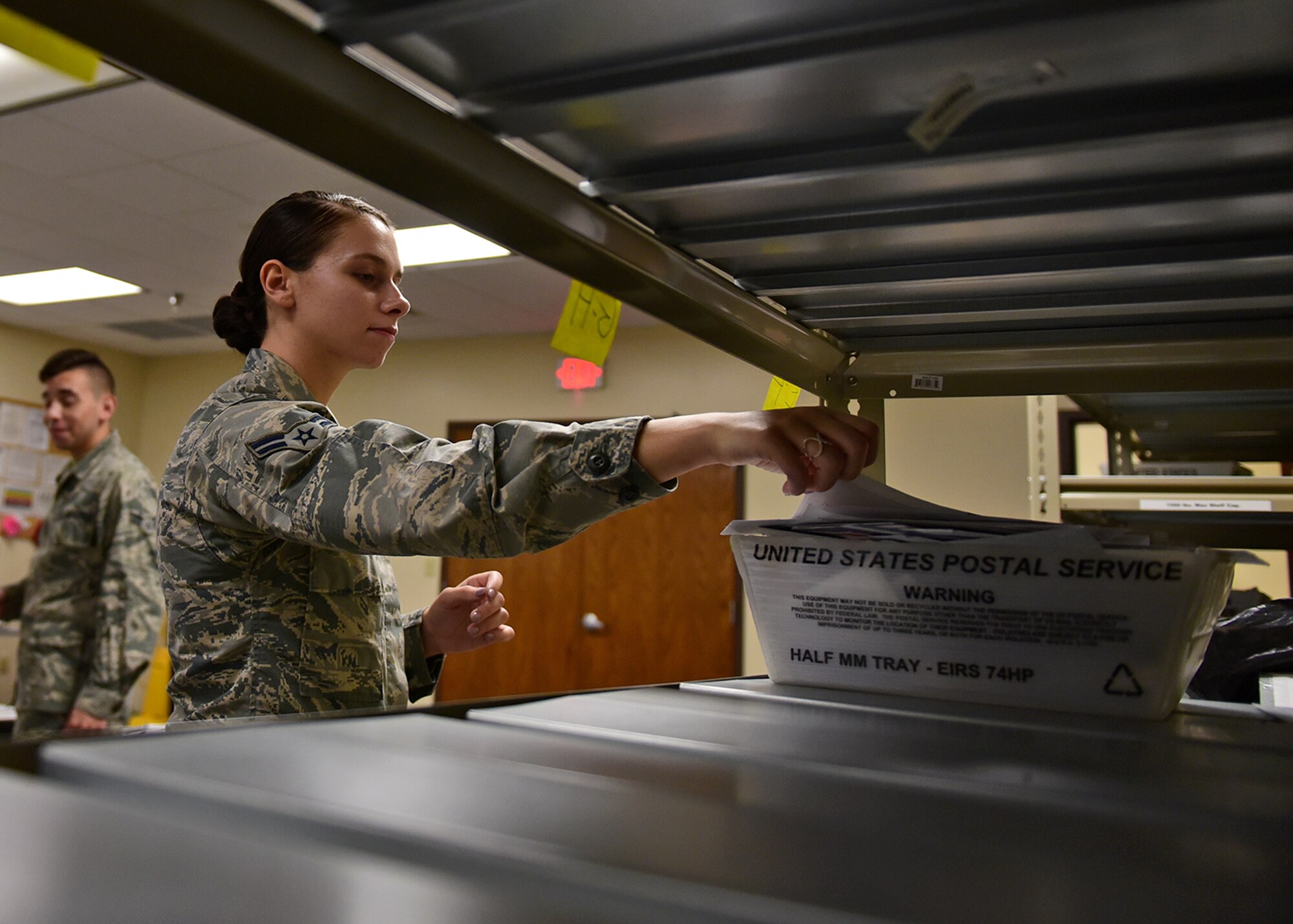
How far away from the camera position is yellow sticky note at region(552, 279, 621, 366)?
0.91 m

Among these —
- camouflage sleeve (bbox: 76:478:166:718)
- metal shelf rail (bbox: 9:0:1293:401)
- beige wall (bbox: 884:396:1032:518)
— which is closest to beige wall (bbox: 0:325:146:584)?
camouflage sleeve (bbox: 76:478:166:718)

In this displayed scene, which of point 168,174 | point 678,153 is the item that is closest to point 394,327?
point 678,153

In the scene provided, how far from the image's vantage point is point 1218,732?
23.6 inches

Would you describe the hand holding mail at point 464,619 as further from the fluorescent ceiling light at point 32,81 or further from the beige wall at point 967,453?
the fluorescent ceiling light at point 32,81

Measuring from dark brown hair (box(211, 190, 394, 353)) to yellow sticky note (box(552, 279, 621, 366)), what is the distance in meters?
0.33

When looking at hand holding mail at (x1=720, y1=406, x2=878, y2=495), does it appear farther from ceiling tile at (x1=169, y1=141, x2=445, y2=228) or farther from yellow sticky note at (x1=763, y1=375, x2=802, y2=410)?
ceiling tile at (x1=169, y1=141, x2=445, y2=228)

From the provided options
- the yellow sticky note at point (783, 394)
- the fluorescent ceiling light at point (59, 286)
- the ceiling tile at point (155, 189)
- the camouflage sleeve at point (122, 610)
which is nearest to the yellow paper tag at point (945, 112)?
the yellow sticky note at point (783, 394)

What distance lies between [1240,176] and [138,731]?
705 millimetres

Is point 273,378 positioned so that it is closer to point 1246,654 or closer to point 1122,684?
point 1122,684

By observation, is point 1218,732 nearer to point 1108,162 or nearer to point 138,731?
point 1108,162

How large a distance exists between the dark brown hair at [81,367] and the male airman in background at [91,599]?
24cm

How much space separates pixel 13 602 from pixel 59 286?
2.79 metres

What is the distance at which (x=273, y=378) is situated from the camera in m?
1.04

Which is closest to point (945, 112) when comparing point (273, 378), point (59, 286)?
point (273, 378)
